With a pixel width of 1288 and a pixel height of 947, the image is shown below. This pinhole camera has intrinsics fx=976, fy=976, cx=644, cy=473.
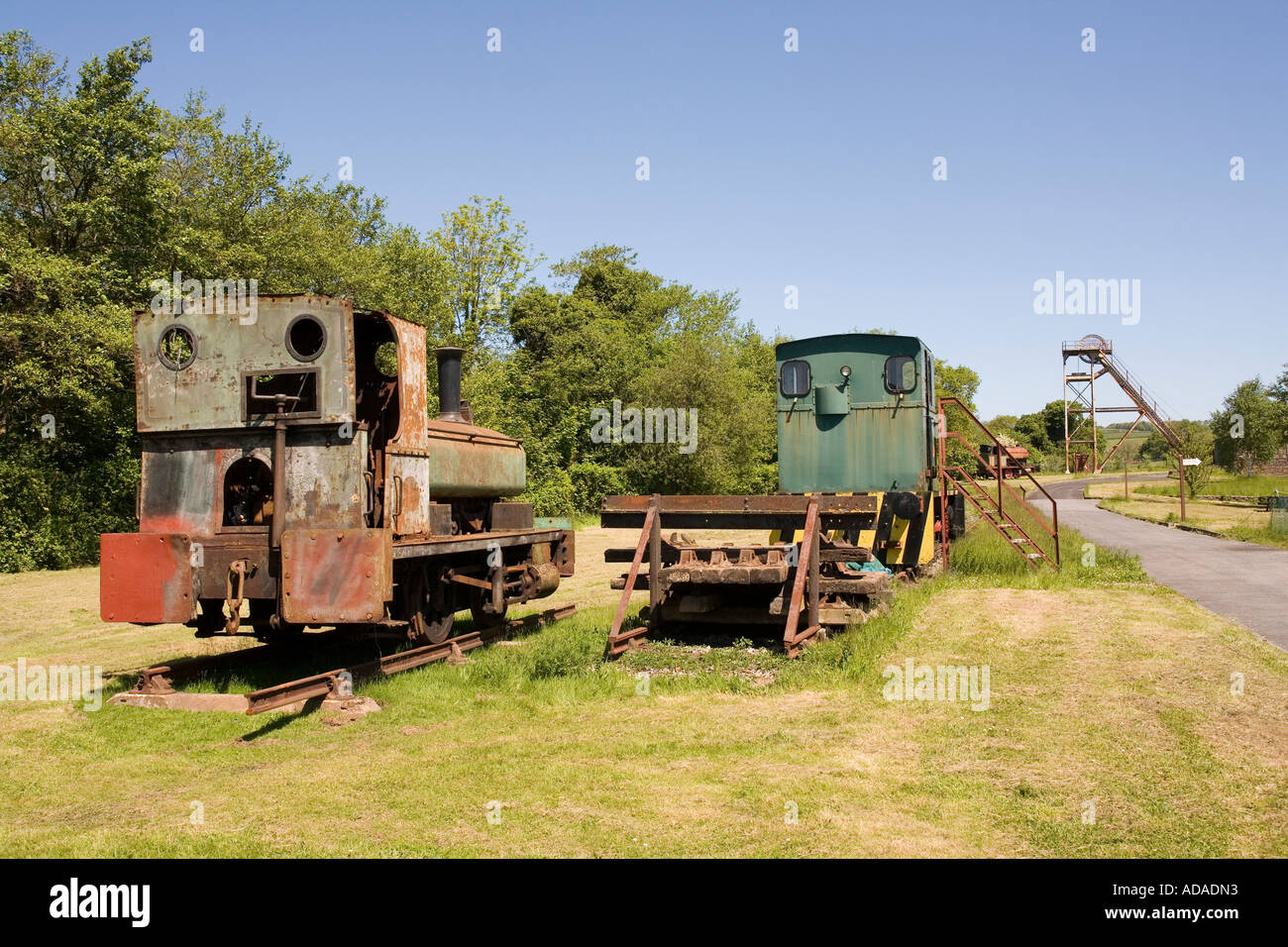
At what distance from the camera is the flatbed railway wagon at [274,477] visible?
7766mm

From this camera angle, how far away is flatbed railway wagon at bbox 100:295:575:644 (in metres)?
7.77

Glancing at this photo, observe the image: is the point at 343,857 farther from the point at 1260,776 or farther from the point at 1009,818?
the point at 1260,776

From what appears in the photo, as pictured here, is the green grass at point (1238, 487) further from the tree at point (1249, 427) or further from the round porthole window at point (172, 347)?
the round porthole window at point (172, 347)

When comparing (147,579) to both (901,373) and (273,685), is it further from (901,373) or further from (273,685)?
(901,373)

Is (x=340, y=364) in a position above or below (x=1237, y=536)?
above

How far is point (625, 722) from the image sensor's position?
725cm

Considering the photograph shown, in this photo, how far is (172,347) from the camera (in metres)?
8.68

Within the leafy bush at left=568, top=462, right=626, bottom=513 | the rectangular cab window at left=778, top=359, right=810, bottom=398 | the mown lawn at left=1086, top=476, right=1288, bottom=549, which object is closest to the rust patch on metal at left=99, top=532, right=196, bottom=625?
the rectangular cab window at left=778, top=359, right=810, bottom=398

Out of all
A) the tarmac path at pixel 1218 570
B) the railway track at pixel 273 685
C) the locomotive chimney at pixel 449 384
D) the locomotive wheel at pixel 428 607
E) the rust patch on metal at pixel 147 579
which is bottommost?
the tarmac path at pixel 1218 570

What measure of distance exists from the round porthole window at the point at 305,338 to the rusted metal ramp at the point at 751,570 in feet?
11.7

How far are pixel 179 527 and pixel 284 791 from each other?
3668 millimetres

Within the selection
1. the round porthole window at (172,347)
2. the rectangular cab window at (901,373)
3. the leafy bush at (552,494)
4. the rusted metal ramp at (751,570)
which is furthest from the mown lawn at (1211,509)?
the round porthole window at (172,347)

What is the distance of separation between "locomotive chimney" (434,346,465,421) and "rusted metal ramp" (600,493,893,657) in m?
2.17

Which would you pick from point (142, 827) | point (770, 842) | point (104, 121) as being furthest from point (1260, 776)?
point (104, 121)
